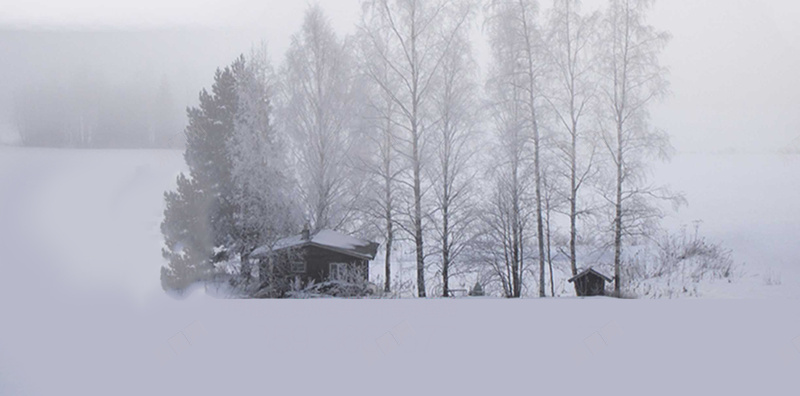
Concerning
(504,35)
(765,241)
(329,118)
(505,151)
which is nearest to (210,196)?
(329,118)

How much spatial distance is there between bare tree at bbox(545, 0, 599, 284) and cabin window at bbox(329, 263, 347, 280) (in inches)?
45.1

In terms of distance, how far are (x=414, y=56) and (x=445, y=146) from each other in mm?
480

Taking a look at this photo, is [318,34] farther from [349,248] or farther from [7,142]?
[7,142]

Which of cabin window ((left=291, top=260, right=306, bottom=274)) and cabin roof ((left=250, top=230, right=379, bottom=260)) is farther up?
cabin roof ((left=250, top=230, right=379, bottom=260))

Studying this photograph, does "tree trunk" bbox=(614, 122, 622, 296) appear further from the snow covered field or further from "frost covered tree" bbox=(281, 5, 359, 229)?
"frost covered tree" bbox=(281, 5, 359, 229)

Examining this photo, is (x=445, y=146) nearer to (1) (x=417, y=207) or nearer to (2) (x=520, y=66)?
(1) (x=417, y=207)

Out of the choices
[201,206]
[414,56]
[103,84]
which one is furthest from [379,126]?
[103,84]

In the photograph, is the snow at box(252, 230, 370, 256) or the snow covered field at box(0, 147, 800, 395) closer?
the snow covered field at box(0, 147, 800, 395)

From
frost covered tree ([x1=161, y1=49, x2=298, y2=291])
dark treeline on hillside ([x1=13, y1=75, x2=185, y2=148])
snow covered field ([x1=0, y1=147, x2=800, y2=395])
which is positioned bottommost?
snow covered field ([x1=0, y1=147, x2=800, y2=395])

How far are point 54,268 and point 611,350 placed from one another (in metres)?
2.65

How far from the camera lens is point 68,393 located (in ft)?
7.50

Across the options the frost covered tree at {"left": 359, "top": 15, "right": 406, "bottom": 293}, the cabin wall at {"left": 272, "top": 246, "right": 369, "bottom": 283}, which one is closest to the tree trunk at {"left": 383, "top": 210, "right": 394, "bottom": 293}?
the frost covered tree at {"left": 359, "top": 15, "right": 406, "bottom": 293}

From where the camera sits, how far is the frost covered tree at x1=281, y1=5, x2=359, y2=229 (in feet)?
8.45

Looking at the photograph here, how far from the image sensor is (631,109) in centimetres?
254
